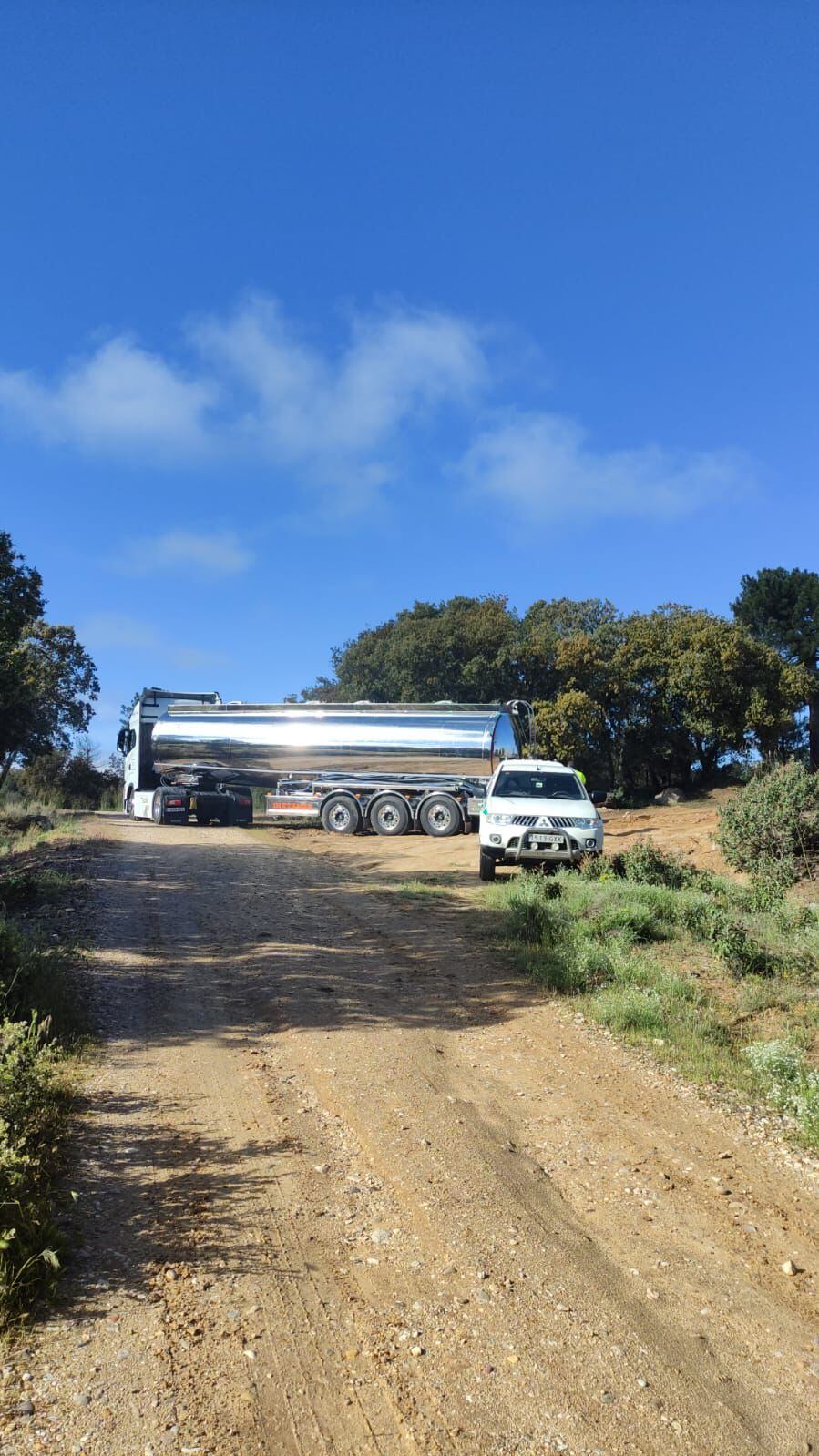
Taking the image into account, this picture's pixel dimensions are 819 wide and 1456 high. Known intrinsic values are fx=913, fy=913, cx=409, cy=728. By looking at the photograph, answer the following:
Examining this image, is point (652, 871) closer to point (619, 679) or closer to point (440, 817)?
point (440, 817)

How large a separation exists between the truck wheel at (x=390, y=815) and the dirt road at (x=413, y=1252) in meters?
18.3

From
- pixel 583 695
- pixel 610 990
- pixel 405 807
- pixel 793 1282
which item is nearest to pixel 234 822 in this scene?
pixel 405 807

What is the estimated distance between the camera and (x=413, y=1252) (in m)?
4.02

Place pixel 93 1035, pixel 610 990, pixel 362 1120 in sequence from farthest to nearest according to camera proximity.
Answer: pixel 610 990 → pixel 93 1035 → pixel 362 1120

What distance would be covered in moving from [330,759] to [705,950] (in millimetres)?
19290

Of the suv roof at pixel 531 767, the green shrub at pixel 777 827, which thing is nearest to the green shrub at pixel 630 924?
A: the green shrub at pixel 777 827

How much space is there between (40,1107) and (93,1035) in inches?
71.5

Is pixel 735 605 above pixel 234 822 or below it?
above

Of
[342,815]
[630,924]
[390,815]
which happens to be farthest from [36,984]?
[342,815]

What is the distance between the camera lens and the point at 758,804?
14.5 meters

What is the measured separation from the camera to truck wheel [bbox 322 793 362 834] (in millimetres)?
26969

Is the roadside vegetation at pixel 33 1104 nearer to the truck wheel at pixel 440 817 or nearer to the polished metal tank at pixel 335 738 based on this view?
the truck wheel at pixel 440 817

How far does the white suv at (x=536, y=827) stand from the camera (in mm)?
13867

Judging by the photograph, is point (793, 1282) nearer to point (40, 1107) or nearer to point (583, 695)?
point (40, 1107)
